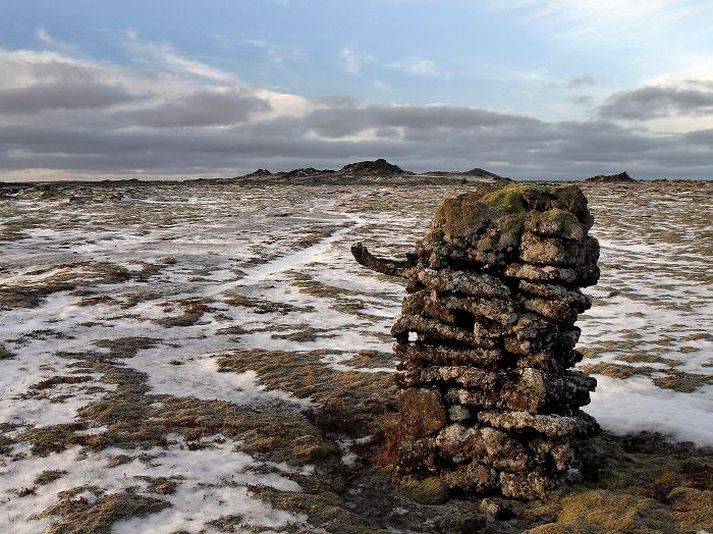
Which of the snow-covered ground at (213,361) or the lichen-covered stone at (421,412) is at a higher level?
the lichen-covered stone at (421,412)

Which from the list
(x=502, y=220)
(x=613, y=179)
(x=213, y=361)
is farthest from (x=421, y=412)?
(x=613, y=179)

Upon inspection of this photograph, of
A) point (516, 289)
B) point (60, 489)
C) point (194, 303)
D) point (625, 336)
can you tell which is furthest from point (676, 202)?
point (60, 489)

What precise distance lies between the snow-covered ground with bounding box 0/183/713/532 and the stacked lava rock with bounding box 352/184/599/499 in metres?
3.10

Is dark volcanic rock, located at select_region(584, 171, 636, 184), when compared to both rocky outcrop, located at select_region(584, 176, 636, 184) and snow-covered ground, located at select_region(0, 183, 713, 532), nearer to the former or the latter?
rocky outcrop, located at select_region(584, 176, 636, 184)

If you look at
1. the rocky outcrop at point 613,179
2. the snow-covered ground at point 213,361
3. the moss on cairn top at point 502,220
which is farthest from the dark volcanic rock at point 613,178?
the moss on cairn top at point 502,220

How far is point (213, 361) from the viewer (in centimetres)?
2491

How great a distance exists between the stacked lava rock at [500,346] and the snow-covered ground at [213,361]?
3098 mm

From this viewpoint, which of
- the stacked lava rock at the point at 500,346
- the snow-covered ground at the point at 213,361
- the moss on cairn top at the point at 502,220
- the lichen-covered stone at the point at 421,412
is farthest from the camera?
the lichen-covered stone at the point at 421,412

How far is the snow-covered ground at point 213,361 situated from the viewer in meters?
14.3

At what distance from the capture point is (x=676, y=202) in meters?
98.8

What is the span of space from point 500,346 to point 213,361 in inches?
566

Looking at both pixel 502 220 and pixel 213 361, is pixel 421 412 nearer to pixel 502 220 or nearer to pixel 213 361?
pixel 502 220

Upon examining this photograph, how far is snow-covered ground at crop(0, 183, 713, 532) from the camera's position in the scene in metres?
14.3

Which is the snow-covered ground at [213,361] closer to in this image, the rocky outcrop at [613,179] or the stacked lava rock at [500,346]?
the stacked lava rock at [500,346]
